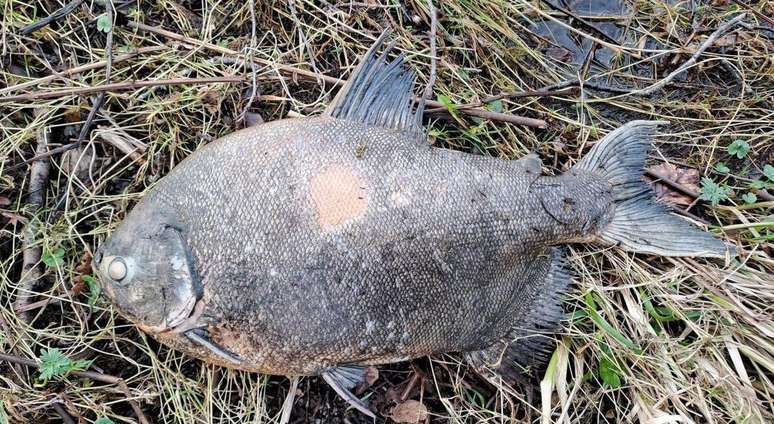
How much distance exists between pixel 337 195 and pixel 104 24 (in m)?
1.70

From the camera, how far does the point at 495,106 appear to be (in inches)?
131

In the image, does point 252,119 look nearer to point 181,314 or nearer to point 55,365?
point 181,314

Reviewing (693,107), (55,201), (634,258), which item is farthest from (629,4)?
(55,201)

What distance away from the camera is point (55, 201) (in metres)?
3.08

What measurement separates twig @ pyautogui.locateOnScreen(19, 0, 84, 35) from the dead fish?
124cm

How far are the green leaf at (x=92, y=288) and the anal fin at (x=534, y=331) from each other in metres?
1.86

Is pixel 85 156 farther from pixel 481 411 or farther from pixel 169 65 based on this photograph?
pixel 481 411

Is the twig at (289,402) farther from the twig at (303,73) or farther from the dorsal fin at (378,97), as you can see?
the twig at (303,73)

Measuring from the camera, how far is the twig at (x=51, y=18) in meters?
3.12

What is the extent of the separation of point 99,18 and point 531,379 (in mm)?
2979

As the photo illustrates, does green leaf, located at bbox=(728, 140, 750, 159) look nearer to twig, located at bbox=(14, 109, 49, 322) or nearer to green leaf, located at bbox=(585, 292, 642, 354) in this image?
green leaf, located at bbox=(585, 292, 642, 354)

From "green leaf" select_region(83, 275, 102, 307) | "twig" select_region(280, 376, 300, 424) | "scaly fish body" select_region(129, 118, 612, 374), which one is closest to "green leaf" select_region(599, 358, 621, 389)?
"scaly fish body" select_region(129, 118, 612, 374)

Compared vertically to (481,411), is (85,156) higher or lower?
higher

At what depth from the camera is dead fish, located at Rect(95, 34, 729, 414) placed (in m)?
2.47
